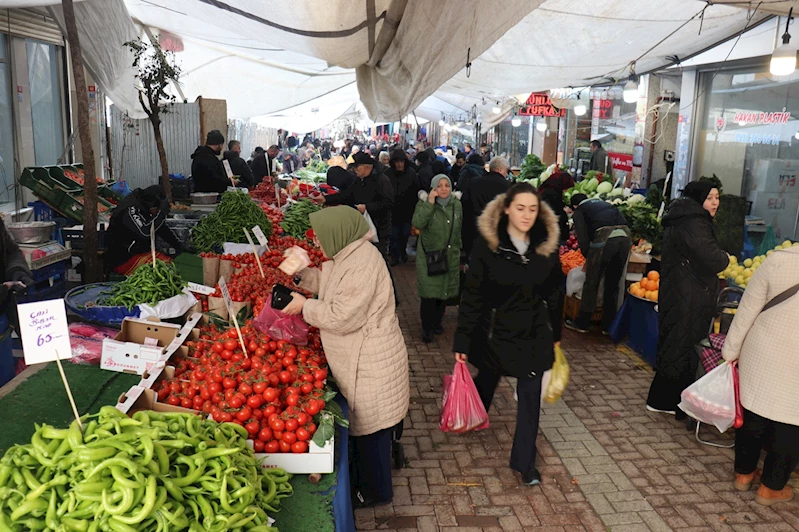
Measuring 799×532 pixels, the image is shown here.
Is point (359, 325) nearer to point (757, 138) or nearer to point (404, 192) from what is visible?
point (404, 192)

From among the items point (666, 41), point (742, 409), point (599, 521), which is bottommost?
point (599, 521)

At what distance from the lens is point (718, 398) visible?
4.25m

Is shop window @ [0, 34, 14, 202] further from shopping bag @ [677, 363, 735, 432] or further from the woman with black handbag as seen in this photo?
shopping bag @ [677, 363, 735, 432]

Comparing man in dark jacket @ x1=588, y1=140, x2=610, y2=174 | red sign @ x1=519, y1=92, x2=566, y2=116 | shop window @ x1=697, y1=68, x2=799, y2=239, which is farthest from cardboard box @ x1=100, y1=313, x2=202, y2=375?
red sign @ x1=519, y1=92, x2=566, y2=116

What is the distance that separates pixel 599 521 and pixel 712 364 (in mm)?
1713

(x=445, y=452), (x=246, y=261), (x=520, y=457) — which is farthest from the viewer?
(x=246, y=261)

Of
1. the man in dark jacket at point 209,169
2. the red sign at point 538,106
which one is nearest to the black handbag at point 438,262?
the man in dark jacket at point 209,169

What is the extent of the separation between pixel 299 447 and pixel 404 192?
841 cm

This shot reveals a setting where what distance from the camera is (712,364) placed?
16.4 ft

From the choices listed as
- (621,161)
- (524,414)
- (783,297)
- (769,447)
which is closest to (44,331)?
(524,414)

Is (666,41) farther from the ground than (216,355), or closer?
farther from the ground

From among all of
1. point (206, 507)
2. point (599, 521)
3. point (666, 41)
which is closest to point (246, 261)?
point (599, 521)

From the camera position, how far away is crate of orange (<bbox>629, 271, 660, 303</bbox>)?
22.4ft

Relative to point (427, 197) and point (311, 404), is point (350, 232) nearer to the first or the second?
point (311, 404)
